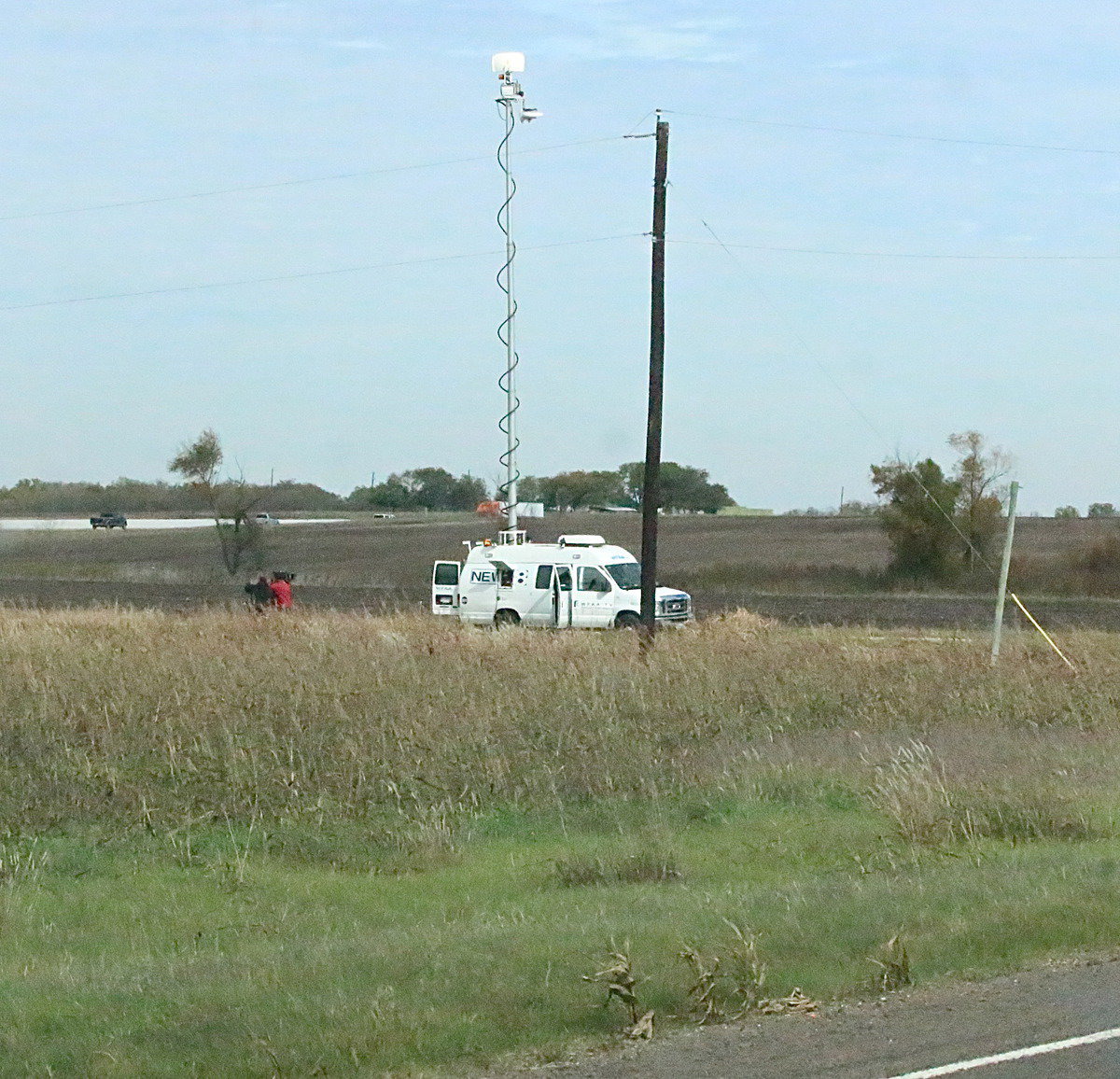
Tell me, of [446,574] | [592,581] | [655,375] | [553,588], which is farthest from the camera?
[446,574]

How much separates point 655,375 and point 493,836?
45.5 ft

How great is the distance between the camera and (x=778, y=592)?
50.3 meters

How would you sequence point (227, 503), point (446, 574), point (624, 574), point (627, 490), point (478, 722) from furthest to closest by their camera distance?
point (627, 490), point (227, 503), point (446, 574), point (624, 574), point (478, 722)

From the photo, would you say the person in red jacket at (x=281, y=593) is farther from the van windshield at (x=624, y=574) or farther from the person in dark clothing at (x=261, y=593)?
the van windshield at (x=624, y=574)

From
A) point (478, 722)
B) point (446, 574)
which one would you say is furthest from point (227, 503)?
point (478, 722)

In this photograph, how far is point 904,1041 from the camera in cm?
623

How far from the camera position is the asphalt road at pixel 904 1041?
19.2 ft

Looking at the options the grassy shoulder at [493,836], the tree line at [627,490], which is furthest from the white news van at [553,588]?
the tree line at [627,490]

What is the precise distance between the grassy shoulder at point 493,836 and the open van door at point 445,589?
38.6 feet

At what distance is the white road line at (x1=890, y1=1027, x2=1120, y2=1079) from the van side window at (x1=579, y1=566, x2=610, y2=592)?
27545mm

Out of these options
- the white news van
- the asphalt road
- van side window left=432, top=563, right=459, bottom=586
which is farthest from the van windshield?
the asphalt road

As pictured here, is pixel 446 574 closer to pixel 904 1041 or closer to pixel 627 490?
pixel 904 1041

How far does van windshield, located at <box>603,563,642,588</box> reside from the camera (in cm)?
3397

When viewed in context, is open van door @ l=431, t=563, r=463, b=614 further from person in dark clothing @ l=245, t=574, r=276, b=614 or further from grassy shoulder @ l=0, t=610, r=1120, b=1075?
grassy shoulder @ l=0, t=610, r=1120, b=1075
